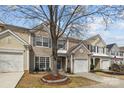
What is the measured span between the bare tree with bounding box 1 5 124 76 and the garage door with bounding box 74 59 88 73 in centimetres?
268

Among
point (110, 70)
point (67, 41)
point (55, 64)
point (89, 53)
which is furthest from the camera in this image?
point (89, 53)

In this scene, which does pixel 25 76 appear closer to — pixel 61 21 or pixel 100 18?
pixel 61 21

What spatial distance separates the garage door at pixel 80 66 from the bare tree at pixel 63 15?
268 centimetres

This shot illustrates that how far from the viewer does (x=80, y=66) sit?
1533 cm

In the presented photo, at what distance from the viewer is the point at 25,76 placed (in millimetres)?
11695

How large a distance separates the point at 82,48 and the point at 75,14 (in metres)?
3.66

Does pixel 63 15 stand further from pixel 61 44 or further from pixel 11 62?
pixel 11 62

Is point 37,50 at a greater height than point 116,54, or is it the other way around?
point 37,50

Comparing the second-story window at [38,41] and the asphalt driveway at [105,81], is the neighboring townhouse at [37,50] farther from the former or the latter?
the asphalt driveway at [105,81]

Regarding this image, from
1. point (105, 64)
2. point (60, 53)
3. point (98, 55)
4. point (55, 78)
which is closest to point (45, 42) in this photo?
point (60, 53)

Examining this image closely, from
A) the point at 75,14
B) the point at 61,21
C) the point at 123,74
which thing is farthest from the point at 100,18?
the point at 123,74

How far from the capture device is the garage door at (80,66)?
14548 mm

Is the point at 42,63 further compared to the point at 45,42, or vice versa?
the point at 45,42

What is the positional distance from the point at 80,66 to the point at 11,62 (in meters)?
5.05
